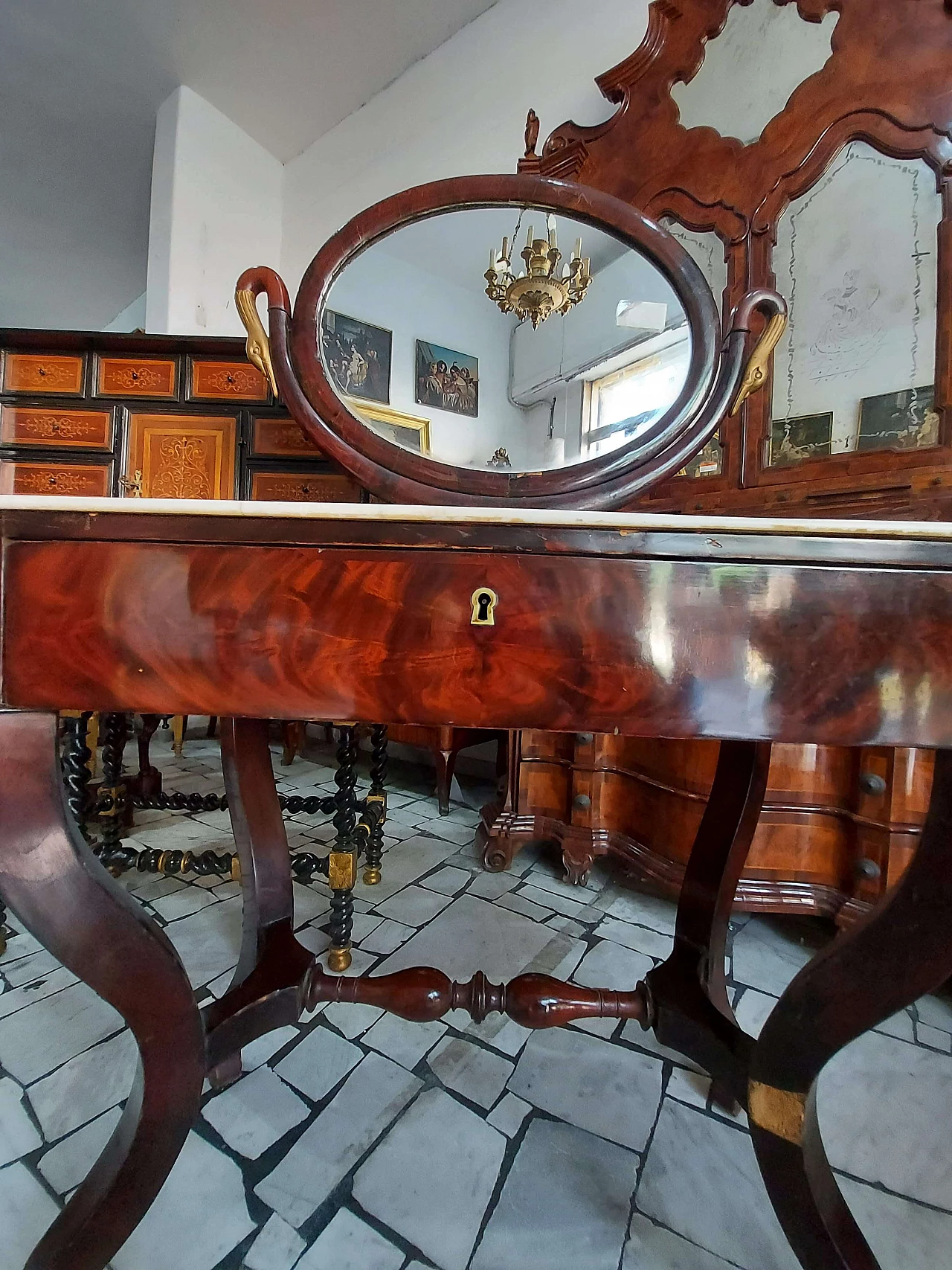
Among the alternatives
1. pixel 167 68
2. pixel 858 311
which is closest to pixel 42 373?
pixel 167 68

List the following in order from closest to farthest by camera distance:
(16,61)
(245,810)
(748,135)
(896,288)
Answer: (245,810), (896,288), (748,135), (16,61)

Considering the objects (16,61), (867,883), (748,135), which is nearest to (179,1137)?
(867,883)

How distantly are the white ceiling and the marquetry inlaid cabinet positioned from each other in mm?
1414

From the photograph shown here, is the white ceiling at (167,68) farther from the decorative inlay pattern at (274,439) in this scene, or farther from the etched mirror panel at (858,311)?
the etched mirror panel at (858,311)

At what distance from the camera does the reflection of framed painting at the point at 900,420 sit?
1146 millimetres

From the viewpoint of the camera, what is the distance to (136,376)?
206 cm

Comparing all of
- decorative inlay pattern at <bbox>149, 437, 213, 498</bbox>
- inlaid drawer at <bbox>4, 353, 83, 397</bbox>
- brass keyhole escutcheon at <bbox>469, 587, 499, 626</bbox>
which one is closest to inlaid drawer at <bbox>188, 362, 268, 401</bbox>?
decorative inlay pattern at <bbox>149, 437, 213, 498</bbox>

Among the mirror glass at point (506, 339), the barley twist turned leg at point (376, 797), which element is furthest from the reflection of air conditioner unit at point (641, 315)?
the barley twist turned leg at point (376, 797)

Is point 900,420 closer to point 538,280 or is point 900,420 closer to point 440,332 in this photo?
point 538,280

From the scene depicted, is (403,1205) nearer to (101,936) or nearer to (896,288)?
(101,936)

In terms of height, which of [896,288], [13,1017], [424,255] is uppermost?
[896,288]

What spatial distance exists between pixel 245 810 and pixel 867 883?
121 centimetres

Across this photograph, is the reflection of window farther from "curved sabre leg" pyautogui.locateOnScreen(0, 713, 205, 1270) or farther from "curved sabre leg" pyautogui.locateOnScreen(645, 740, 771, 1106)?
"curved sabre leg" pyautogui.locateOnScreen(0, 713, 205, 1270)

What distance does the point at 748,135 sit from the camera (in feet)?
4.34
